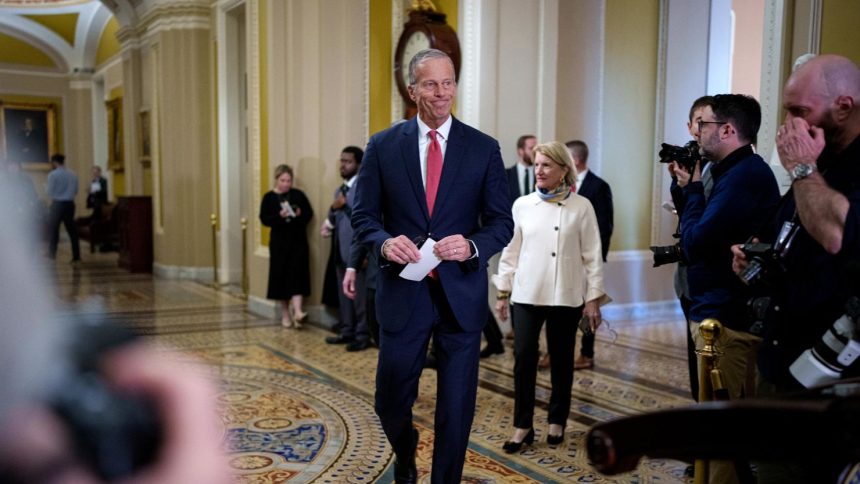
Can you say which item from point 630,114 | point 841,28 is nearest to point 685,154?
point 841,28

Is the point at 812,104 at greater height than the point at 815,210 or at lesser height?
greater

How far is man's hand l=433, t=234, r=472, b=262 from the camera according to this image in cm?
247

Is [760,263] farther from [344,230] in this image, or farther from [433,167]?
[344,230]

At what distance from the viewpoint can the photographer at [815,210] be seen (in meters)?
1.65

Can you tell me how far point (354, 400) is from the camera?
438 centimetres

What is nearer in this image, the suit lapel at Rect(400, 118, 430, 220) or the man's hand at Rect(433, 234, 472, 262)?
the man's hand at Rect(433, 234, 472, 262)

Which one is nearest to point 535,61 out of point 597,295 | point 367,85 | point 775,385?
point 367,85

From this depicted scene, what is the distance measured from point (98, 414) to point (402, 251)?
189 cm

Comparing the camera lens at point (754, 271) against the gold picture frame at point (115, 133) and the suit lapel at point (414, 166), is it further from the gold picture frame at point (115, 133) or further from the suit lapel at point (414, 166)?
the gold picture frame at point (115, 133)

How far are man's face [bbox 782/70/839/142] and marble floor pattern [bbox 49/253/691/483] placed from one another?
170cm

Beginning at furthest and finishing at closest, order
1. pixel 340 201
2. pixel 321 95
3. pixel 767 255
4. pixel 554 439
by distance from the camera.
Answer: pixel 321 95, pixel 340 201, pixel 554 439, pixel 767 255

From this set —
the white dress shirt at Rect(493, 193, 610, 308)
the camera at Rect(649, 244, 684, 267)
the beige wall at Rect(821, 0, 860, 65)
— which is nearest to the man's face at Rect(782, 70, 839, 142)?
the camera at Rect(649, 244, 684, 267)

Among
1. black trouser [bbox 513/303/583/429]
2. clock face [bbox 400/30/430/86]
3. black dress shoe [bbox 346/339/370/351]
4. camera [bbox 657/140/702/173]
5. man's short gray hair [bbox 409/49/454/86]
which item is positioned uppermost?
clock face [bbox 400/30/430/86]

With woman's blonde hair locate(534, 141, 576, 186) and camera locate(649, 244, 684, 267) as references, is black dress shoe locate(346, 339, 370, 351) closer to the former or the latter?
woman's blonde hair locate(534, 141, 576, 186)
